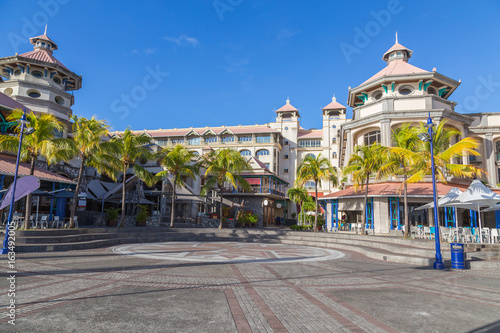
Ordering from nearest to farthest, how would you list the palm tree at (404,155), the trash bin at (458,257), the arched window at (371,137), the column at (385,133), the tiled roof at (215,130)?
the trash bin at (458,257) < the palm tree at (404,155) < the column at (385,133) < the arched window at (371,137) < the tiled roof at (215,130)

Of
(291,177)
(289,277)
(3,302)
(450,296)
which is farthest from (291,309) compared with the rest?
(291,177)

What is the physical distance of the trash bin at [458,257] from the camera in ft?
38.9

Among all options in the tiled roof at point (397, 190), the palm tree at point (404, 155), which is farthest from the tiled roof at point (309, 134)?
the palm tree at point (404, 155)

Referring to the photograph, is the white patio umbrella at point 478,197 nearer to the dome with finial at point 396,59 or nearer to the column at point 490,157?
the dome with finial at point 396,59

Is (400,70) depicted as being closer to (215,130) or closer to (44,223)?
(44,223)

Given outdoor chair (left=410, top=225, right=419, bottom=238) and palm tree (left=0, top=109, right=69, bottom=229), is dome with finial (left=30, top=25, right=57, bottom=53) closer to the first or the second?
palm tree (left=0, top=109, right=69, bottom=229)

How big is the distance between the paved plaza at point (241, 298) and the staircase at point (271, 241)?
2.19 metres

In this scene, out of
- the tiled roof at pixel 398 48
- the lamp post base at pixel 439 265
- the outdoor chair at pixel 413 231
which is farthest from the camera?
the tiled roof at pixel 398 48

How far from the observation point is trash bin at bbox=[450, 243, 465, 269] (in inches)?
466

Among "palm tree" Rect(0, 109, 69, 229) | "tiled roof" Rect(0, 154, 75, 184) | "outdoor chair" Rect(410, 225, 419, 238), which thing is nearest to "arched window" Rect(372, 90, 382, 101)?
"outdoor chair" Rect(410, 225, 419, 238)

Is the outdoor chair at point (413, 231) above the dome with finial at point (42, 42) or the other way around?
the other way around

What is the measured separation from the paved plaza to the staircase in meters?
2.19

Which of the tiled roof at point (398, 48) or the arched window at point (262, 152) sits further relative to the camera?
the arched window at point (262, 152)

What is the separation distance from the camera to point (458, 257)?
1191 centimetres
